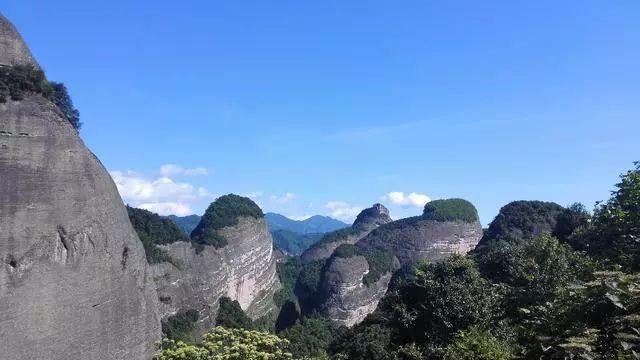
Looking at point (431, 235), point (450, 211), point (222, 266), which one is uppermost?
point (450, 211)

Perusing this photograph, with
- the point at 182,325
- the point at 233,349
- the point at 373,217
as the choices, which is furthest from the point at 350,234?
the point at 233,349

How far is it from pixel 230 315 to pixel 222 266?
28.0 ft

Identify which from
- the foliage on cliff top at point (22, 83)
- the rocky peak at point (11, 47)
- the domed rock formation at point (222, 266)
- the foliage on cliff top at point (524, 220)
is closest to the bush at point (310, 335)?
the domed rock formation at point (222, 266)

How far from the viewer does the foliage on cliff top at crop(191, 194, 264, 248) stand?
261ft

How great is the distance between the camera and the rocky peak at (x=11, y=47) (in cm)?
Result: 3688

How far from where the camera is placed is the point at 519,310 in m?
22.6

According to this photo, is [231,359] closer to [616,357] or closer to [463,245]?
[616,357]

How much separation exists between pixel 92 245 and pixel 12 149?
8.12 m

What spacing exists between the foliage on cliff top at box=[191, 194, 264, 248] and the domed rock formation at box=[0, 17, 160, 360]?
4008cm

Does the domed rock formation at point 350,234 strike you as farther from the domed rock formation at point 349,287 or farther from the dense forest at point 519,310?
the dense forest at point 519,310

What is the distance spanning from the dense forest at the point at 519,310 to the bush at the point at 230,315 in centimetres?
1951

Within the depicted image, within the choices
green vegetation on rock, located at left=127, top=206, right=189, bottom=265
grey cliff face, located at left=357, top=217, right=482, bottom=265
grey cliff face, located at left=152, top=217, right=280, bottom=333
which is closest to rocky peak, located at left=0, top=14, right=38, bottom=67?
green vegetation on rock, located at left=127, top=206, right=189, bottom=265

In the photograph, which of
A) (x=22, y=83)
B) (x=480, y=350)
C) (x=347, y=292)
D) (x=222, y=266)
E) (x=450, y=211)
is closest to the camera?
(x=480, y=350)

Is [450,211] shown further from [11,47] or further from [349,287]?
[11,47]
